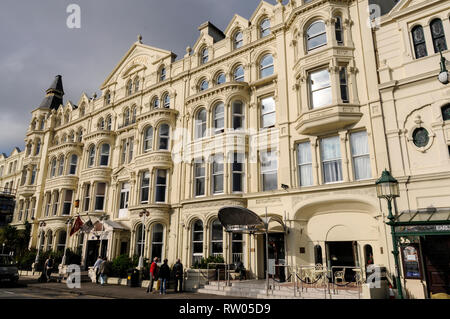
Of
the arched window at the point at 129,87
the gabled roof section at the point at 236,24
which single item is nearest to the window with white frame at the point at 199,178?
the gabled roof section at the point at 236,24

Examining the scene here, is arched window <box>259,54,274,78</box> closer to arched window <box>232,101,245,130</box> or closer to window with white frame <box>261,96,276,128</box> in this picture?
window with white frame <box>261,96,276,128</box>

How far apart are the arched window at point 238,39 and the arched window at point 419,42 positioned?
11.5m

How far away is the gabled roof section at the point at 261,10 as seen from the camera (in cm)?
2194

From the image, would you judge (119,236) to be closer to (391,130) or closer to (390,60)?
(391,130)

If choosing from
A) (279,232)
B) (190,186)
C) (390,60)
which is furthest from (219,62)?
(279,232)

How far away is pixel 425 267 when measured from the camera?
1252 cm

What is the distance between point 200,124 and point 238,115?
336cm

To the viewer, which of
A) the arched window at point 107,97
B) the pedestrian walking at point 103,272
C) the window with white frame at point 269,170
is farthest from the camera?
the arched window at point 107,97

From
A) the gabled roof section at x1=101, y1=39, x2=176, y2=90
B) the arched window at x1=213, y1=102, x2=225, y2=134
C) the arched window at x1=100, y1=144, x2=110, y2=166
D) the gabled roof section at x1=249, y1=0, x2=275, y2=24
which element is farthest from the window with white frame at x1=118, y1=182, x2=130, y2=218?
the gabled roof section at x1=249, y1=0, x2=275, y2=24

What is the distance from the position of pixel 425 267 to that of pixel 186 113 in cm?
1780

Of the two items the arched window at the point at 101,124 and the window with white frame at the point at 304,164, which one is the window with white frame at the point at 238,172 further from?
the arched window at the point at 101,124

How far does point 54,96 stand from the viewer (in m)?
41.0

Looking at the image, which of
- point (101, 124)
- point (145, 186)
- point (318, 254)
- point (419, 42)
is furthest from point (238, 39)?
point (101, 124)

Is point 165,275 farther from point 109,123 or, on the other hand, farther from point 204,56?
point 109,123
